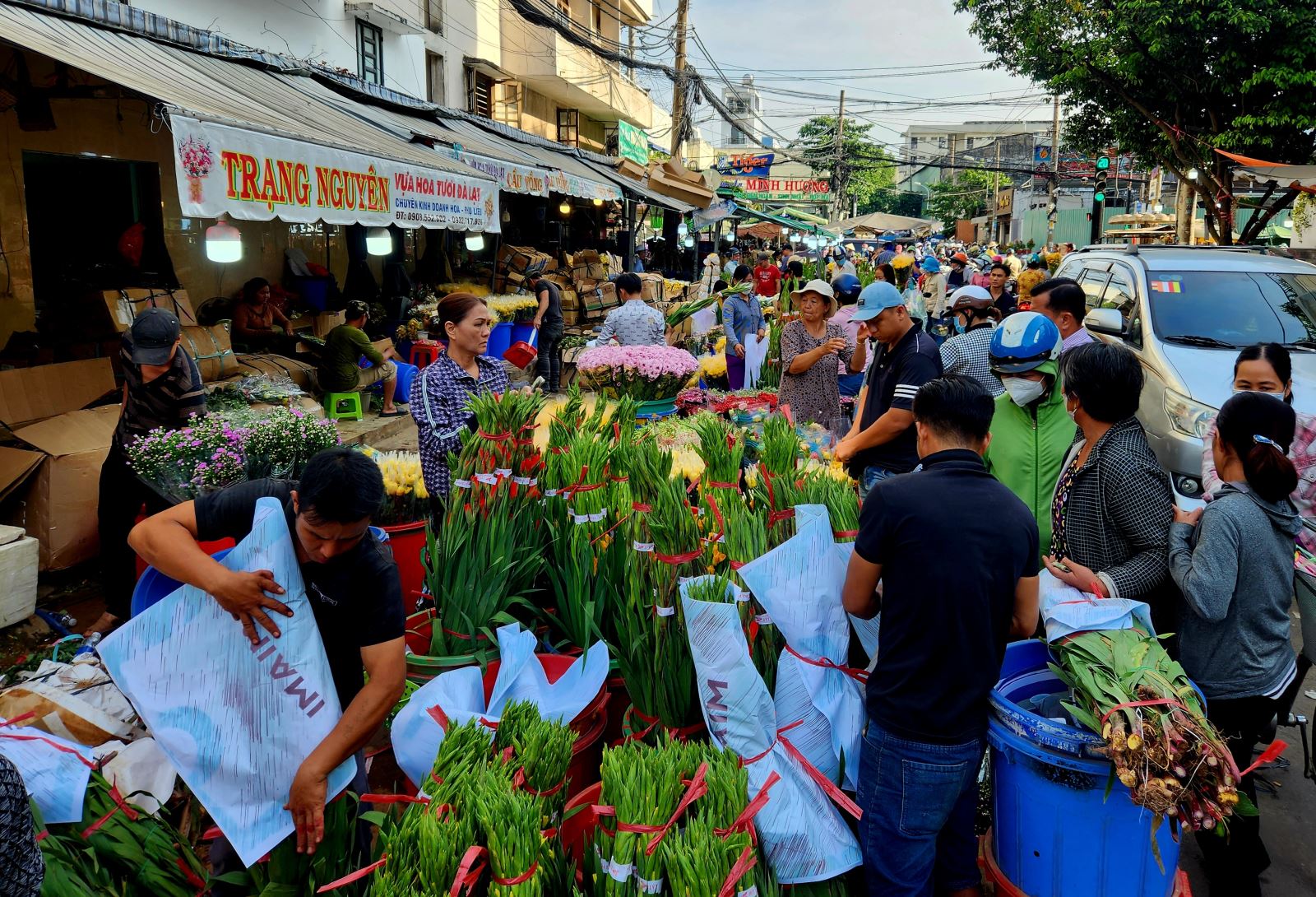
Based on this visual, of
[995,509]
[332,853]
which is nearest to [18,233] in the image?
[332,853]

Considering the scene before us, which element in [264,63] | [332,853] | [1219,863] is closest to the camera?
[332,853]

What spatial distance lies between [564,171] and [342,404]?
193 inches

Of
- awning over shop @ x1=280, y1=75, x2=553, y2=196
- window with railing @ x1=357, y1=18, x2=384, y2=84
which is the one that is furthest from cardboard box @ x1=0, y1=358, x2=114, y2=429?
window with railing @ x1=357, y1=18, x2=384, y2=84

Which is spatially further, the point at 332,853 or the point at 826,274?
the point at 826,274

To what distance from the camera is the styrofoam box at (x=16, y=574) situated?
13.8 feet

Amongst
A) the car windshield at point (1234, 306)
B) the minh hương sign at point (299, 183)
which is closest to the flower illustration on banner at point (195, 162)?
the minh hương sign at point (299, 183)

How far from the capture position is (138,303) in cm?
666

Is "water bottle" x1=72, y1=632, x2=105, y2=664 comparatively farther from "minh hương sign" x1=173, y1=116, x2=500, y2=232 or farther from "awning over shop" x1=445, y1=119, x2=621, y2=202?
"awning over shop" x1=445, y1=119, x2=621, y2=202

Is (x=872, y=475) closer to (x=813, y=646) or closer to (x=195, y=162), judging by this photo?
(x=813, y=646)

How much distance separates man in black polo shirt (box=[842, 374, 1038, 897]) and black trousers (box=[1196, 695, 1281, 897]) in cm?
87

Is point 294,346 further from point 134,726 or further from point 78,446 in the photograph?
point 134,726

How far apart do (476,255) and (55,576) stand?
10568 mm

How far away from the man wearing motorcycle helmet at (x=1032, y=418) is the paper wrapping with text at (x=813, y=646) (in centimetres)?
113

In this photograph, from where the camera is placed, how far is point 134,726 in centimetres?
267
